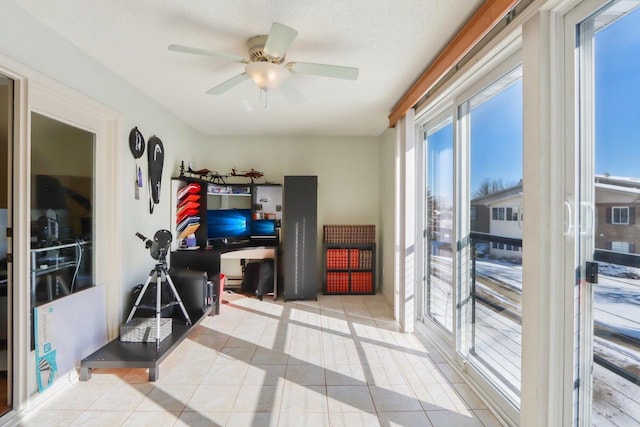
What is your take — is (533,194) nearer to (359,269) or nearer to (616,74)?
(616,74)

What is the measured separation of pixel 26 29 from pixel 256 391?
2730 mm

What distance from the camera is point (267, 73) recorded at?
2.16 meters

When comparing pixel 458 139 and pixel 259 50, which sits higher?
pixel 259 50

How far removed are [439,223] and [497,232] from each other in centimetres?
97

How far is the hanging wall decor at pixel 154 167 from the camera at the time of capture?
333 centimetres

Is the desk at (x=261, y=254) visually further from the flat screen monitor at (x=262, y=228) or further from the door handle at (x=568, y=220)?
the door handle at (x=568, y=220)

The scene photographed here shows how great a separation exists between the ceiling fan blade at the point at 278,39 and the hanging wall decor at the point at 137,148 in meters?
1.85

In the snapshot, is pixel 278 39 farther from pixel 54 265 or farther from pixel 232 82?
pixel 54 265

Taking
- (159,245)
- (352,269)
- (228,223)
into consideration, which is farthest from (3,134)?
(352,269)

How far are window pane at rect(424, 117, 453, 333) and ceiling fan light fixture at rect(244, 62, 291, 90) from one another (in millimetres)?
1572

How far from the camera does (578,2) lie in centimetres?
134

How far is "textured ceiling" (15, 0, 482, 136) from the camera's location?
1.81 meters

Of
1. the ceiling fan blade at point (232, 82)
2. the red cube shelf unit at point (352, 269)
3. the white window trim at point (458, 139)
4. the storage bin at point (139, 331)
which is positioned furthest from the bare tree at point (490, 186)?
the storage bin at point (139, 331)

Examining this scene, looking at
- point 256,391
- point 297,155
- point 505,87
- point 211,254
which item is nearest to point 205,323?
point 211,254
